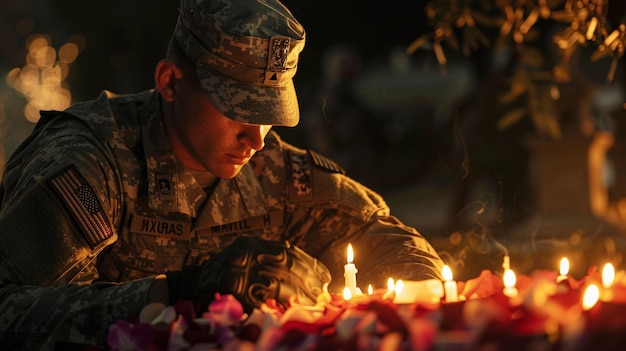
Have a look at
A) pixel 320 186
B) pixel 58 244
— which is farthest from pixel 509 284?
pixel 320 186

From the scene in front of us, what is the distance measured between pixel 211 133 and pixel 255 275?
95 cm

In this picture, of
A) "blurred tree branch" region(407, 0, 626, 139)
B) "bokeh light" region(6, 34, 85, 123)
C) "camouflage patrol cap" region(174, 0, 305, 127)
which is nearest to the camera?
"camouflage patrol cap" region(174, 0, 305, 127)

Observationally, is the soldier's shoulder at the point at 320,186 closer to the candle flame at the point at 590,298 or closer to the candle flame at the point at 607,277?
the candle flame at the point at 607,277

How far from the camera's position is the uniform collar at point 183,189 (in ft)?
10.4

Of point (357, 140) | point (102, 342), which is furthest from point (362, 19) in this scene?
A: point (102, 342)

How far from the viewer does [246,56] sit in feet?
9.64

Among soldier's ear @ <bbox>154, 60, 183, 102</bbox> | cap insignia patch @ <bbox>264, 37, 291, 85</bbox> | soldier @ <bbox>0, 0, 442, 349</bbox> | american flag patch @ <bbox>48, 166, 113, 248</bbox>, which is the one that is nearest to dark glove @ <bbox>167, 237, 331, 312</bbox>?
soldier @ <bbox>0, 0, 442, 349</bbox>

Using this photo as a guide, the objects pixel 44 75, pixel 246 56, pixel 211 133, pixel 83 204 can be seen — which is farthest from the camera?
pixel 44 75

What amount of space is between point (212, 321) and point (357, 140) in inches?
576

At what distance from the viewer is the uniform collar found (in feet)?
10.4

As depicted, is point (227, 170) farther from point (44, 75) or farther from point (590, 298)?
point (44, 75)

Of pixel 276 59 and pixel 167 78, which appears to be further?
pixel 167 78

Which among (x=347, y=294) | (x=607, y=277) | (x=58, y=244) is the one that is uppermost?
(x=607, y=277)

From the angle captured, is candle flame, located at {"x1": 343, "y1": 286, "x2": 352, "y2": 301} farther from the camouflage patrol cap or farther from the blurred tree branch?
the blurred tree branch
